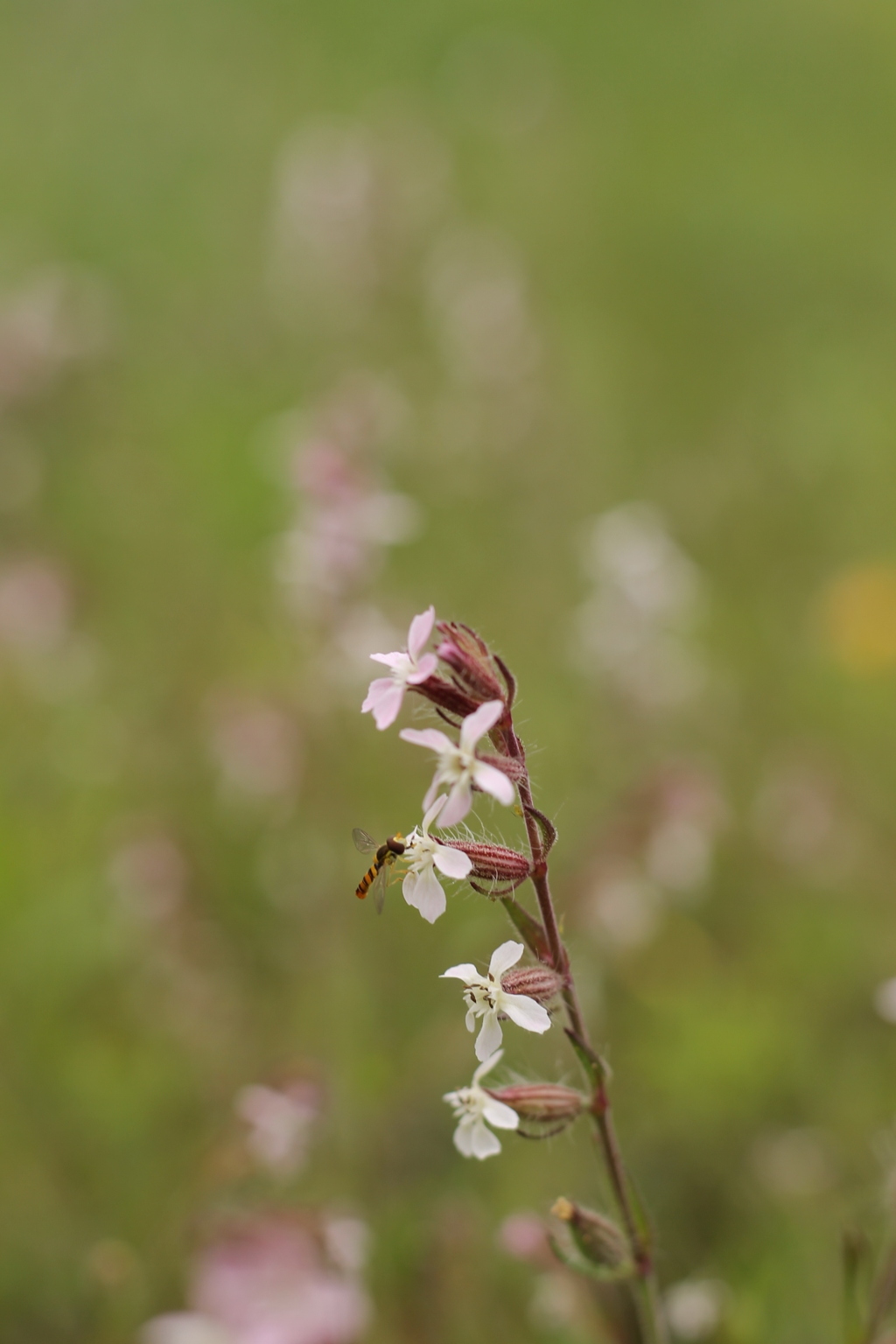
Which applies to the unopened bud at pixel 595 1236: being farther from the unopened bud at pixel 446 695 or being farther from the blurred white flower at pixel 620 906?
the blurred white flower at pixel 620 906

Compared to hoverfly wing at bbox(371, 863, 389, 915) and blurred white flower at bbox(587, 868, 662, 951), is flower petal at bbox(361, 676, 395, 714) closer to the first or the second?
hoverfly wing at bbox(371, 863, 389, 915)

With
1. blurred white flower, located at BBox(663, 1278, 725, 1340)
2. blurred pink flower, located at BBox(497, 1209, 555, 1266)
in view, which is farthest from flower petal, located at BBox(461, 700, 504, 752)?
blurred white flower, located at BBox(663, 1278, 725, 1340)

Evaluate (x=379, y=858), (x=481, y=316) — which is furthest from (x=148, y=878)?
(x=481, y=316)

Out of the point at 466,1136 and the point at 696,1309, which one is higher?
the point at 466,1136

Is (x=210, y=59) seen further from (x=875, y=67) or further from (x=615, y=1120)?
(x=615, y=1120)

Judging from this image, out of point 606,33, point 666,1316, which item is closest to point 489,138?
point 606,33

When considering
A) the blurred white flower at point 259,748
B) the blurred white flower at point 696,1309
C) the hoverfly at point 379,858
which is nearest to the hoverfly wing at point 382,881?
the hoverfly at point 379,858

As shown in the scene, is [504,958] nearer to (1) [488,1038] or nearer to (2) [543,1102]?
(1) [488,1038]
